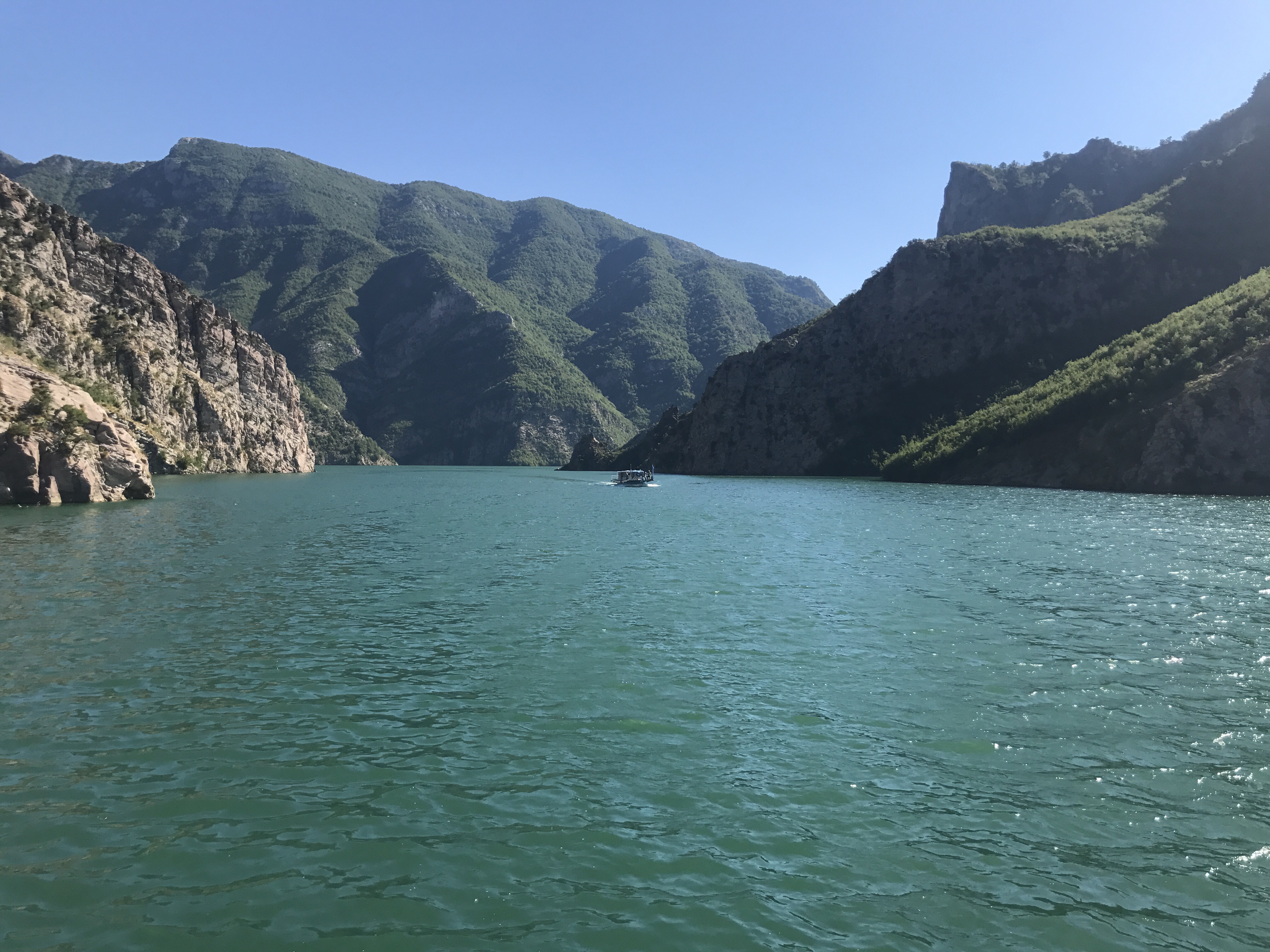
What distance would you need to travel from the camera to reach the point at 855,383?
199625 mm

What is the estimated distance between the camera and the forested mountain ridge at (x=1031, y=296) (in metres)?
170


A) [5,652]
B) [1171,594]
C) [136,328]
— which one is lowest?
[5,652]

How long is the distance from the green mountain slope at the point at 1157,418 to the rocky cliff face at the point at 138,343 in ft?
459

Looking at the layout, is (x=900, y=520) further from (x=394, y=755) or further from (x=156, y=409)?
(x=156, y=409)

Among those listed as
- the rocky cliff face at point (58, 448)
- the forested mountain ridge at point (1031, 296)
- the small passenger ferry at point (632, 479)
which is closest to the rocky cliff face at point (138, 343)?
the rocky cliff face at point (58, 448)

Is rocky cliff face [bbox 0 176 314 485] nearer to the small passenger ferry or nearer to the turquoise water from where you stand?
the small passenger ferry

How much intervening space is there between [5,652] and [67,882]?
51.6 ft

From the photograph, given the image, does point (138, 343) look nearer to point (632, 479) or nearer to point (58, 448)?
point (58, 448)

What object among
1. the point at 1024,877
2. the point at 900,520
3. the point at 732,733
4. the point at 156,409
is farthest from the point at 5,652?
the point at 156,409

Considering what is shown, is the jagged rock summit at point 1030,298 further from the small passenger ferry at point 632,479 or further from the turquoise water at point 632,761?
the turquoise water at point 632,761

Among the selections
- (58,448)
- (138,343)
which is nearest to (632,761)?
(58,448)

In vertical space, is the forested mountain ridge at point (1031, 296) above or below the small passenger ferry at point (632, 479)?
above

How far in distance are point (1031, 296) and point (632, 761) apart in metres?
202

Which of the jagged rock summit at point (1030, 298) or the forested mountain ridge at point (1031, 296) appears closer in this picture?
the jagged rock summit at point (1030, 298)
